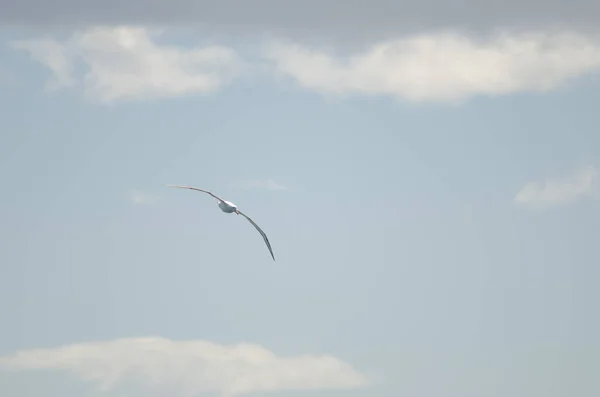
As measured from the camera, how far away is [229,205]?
190 metres
